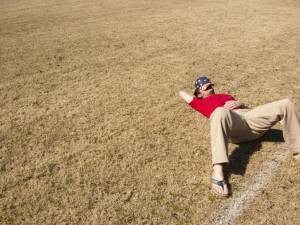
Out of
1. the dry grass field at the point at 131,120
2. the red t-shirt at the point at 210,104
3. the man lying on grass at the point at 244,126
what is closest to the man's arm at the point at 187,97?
the dry grass field at the point at 131,120

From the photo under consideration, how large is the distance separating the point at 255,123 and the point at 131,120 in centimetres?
208

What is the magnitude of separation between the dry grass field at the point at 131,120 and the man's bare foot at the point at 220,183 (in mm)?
114

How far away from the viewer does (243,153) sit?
12.3ft

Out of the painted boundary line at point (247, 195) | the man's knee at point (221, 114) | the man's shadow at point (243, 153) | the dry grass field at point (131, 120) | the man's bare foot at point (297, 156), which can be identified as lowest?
the painted boundary line at point (247, 195)

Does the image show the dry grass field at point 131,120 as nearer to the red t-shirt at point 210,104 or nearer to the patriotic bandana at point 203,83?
the red t-shirt at point 210,104

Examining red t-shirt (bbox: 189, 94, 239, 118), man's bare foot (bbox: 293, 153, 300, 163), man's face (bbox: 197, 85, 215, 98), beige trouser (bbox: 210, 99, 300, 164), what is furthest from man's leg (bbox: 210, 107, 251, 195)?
man's face (bbox: 197, 85, 215, 98)

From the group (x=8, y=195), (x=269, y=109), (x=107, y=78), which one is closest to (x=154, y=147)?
(x=269, y=109)

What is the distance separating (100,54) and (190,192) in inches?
210

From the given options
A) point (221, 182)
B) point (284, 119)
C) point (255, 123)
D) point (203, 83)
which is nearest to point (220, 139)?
point (221, 182)

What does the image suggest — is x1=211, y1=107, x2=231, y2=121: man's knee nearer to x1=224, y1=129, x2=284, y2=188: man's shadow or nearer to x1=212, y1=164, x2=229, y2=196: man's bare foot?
x1=212, y1=164, x2=229, y2=196: man's bare foot

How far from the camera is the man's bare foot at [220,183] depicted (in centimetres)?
310

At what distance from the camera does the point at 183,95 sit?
4875 mm

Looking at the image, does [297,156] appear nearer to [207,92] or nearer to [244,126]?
[244,126]

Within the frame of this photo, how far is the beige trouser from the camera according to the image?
3264mm
